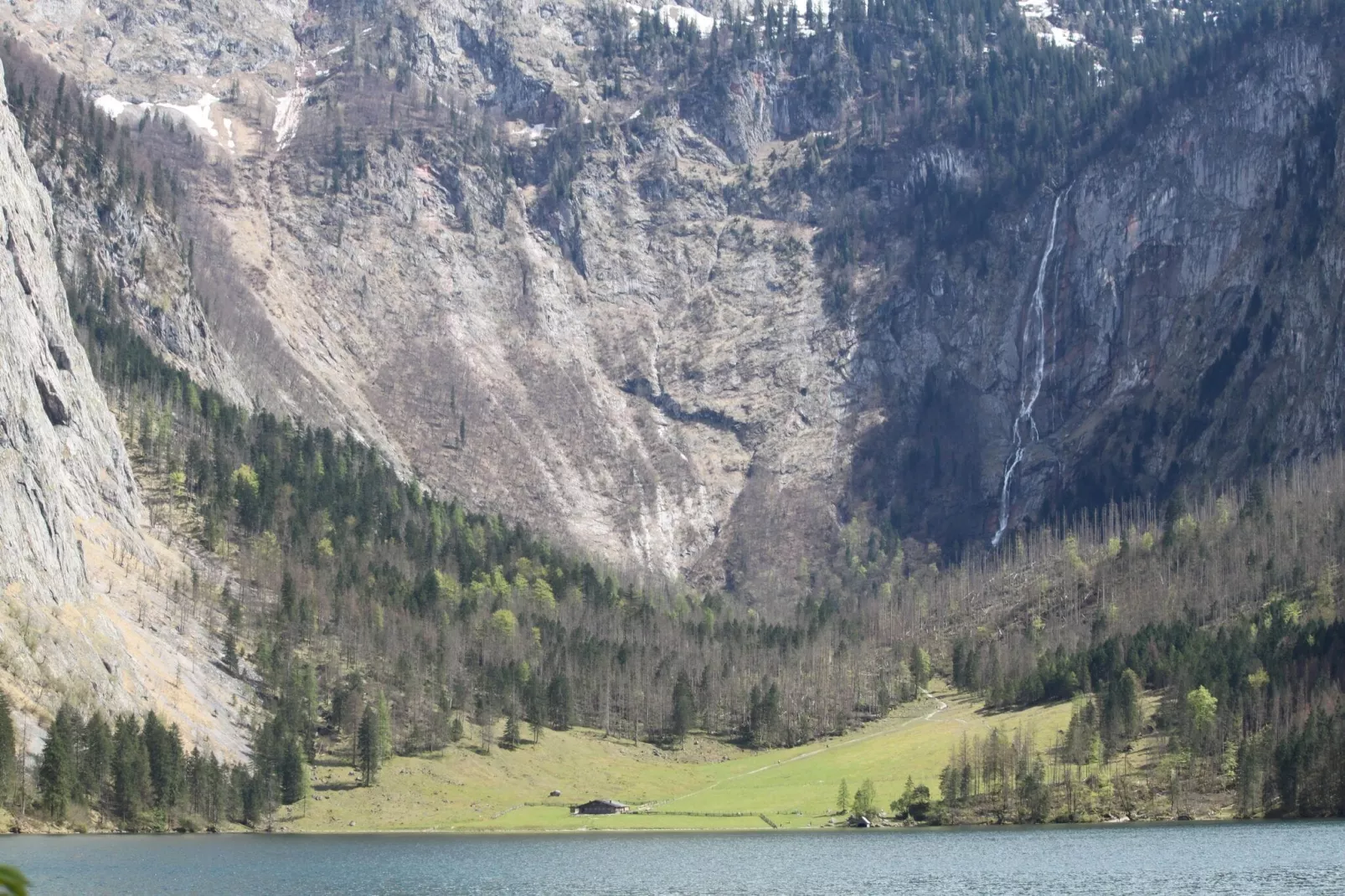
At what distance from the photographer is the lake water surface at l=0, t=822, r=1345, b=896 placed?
108 metres

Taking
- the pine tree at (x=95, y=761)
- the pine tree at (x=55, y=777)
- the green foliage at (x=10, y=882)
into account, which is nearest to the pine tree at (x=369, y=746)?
the pine tree at (x=95, y=761)

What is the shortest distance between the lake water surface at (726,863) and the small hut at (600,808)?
17397mm

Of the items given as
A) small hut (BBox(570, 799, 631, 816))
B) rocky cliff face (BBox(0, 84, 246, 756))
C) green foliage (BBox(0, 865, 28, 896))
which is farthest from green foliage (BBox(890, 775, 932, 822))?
green foliage (BBox(0, 865, 28, 896))

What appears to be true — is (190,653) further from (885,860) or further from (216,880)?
(885,860)

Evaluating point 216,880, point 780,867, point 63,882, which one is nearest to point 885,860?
point 780,867

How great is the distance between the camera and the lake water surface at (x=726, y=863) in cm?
10781

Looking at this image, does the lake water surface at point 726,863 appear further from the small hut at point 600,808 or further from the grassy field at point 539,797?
the small hut at point 600,808

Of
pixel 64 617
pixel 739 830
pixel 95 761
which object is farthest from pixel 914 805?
pixel 64 617

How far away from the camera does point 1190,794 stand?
166 meters

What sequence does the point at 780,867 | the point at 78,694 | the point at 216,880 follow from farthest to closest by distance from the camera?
the point at 78,694 < the point at 780,867 < the point at 216,880

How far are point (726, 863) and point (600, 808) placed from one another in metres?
51.3

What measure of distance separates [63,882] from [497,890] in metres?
27.6

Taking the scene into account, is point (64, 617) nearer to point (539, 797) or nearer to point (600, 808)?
point (539, 797)

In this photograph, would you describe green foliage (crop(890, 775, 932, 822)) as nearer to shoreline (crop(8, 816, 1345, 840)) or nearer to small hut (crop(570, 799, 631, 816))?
shoreline (crop(8, 816, 1345, 840))
